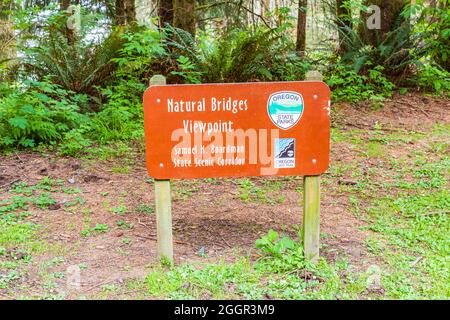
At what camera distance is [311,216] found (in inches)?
152

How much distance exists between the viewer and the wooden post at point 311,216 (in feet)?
12.5

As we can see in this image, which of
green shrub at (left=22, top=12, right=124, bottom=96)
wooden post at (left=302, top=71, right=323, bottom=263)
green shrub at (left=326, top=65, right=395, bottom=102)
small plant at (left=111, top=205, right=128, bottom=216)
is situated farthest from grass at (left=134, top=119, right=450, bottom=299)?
green shrub at (left=22, top=12, right=124, bottom=96)

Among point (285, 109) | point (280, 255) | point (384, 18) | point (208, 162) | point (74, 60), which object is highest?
point (384, 18)

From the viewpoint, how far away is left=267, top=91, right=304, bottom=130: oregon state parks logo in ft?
12.3

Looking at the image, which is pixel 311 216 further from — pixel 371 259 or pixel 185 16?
pixel 185 16

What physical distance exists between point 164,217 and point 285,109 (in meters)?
1.25

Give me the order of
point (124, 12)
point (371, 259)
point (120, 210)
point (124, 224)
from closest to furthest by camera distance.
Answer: point (371, 259), point (124, 224), point (120, 210), point (124, 12)

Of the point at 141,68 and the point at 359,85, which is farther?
the point at 359,85

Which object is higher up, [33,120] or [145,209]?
[33,120]

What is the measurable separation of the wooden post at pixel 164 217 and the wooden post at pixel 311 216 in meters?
1.06

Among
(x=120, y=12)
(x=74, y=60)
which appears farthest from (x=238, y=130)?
(x=120, y=12)
